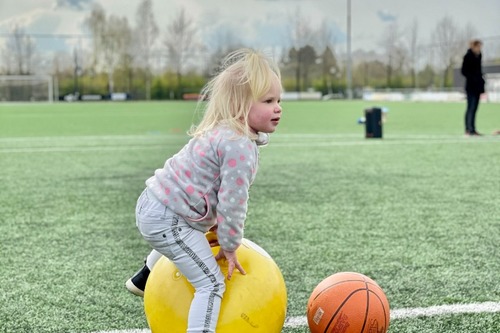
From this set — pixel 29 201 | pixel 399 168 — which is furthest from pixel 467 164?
pixel 29 201

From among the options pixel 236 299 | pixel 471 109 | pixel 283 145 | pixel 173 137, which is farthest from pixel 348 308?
pixel 173 137

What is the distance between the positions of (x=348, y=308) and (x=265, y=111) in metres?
0.98

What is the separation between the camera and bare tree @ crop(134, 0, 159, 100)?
81125mm

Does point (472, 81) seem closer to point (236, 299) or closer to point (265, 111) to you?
point (265, 111)

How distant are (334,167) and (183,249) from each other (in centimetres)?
721

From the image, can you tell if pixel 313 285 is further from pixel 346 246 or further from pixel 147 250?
pixel 147 250

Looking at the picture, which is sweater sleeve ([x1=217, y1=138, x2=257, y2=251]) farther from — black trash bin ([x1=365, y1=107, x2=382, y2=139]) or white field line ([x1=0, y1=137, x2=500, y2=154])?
black trash bin ([x1=365, y1=107, x2=382, y2=139])

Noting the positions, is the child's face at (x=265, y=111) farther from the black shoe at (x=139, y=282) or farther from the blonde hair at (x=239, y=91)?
the black shoe at (x=139, y=282)

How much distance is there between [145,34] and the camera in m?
A: 83.1

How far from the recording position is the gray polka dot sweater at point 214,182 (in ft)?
9.39

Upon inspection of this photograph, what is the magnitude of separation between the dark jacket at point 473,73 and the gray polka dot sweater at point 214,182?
12966 mm

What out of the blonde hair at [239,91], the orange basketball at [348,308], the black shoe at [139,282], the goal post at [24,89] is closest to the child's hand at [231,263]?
the orange basketball at [348,308]

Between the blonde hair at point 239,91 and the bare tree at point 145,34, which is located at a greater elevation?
the bare tree at point 145,34

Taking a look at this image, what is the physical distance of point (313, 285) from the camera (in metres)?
4.09
